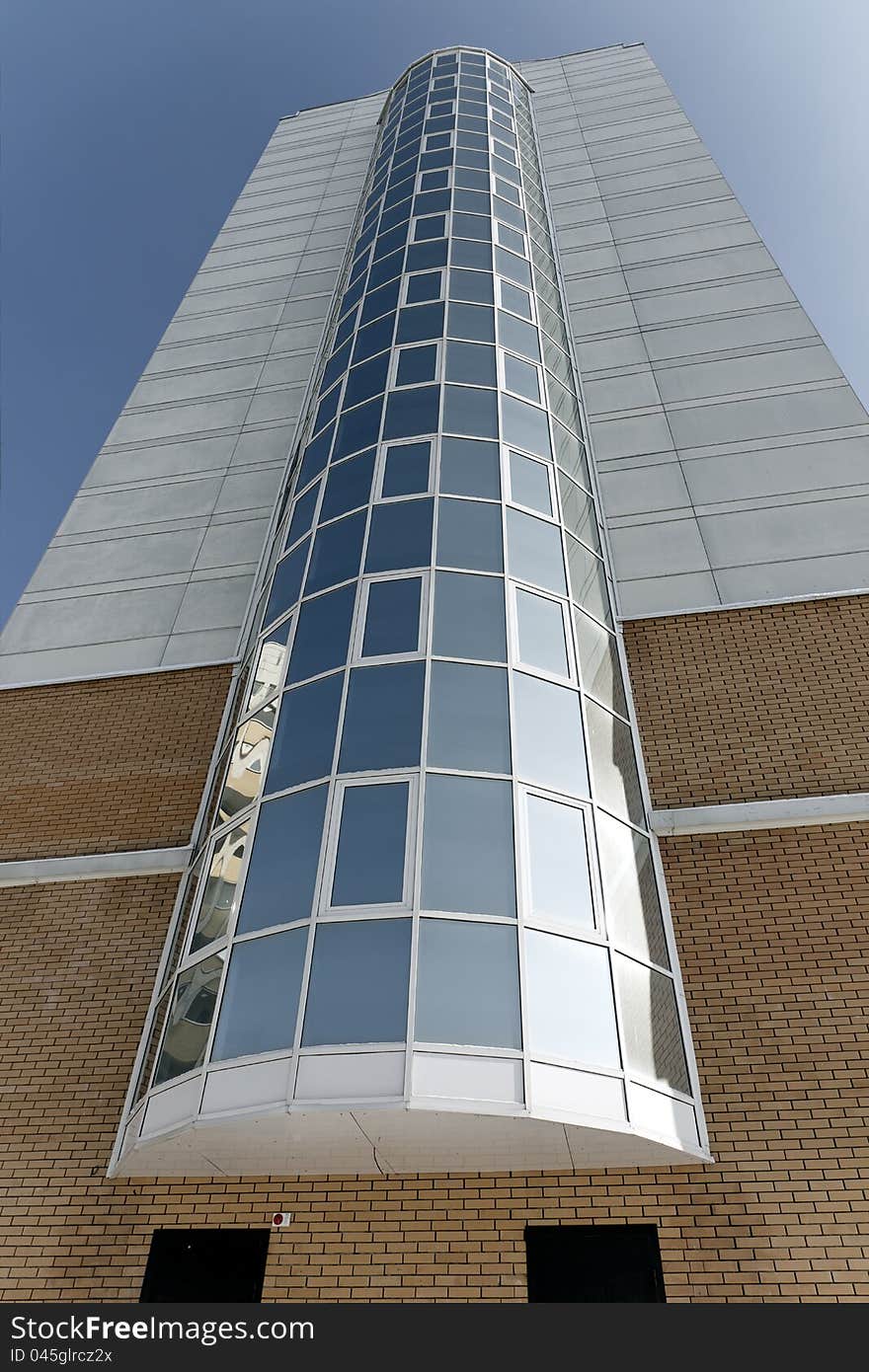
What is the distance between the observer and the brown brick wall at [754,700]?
931 cm

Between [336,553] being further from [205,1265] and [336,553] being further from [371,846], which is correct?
[205,1265]

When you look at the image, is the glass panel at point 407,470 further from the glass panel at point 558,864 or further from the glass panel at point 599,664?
the glass panel at point 558,864

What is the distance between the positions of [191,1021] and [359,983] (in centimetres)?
162

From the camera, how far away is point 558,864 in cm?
728

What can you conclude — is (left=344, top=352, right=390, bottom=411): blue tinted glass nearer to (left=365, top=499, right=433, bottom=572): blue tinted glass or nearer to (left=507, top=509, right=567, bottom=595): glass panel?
(left=365, top=499, right=433, bottom=572): blue tinted glass

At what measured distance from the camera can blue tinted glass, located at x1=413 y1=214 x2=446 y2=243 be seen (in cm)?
1519

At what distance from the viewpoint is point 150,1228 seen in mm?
7211

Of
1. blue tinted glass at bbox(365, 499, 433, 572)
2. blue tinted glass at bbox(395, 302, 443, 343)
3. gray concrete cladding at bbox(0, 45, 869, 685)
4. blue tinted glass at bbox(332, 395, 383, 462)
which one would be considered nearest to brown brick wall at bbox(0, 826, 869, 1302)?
blue tinted glass at bbox(365, 499, 433, 572)

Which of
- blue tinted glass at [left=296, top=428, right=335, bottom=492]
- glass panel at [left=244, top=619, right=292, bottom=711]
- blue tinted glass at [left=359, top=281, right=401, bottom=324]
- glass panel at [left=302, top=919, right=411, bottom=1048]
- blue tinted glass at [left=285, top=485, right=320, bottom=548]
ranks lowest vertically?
glass panel at [left=302, top=919, right=411, bottom=1048]

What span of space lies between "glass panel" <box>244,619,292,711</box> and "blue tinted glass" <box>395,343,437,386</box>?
4.24 m

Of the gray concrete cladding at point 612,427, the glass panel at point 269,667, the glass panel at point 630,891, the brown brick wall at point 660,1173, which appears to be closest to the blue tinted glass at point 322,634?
the glass panel at point 269,667

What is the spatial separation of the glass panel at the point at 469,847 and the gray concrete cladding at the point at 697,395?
4997 millimetres
